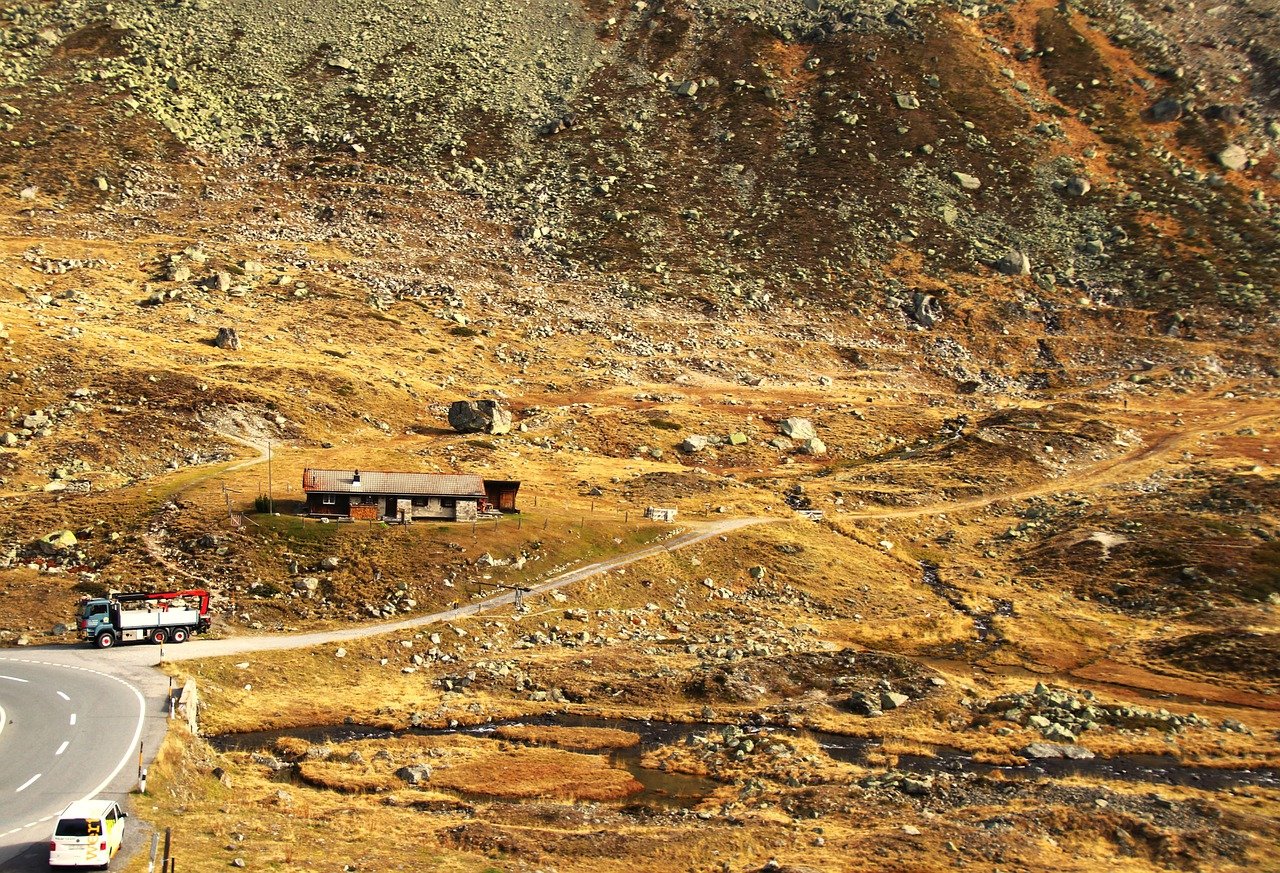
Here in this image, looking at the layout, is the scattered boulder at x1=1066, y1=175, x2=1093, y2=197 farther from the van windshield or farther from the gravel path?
the van windshield

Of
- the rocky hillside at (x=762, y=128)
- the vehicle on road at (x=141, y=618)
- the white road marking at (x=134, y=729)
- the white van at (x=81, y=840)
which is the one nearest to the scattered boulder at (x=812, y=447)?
the rocky hillside at (x=762, y=128)

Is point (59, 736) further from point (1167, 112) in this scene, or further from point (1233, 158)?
point (1167, 112)

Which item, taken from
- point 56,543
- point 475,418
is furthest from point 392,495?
point 475,418

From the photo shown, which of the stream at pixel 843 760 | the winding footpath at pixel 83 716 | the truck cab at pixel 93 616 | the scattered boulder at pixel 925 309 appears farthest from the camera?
the scattered boulder at pixel 925 309

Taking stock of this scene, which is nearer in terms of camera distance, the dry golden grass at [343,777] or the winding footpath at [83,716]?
the winding footpath at [83,716]

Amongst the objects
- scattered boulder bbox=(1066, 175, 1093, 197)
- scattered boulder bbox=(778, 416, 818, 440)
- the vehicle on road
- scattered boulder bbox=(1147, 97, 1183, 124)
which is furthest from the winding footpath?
scattered boulder bbox=(1147, 97, 1183, 124)

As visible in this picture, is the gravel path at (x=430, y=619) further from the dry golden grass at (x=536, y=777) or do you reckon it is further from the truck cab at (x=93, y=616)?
the dry golden grass at (x=536, y=777)
